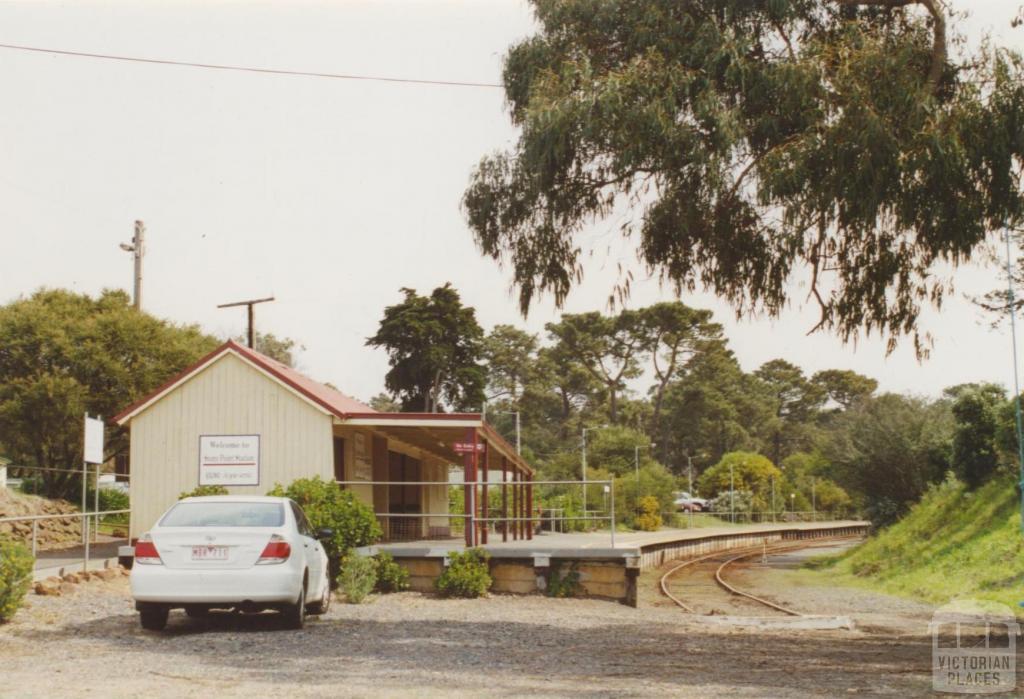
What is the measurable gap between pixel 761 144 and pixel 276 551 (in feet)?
23.0

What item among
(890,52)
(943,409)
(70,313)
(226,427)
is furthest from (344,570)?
(943,409)

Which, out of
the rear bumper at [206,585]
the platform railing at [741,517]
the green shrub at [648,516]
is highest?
the rear bumper at [206,585]

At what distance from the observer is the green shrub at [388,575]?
2023 centimetres

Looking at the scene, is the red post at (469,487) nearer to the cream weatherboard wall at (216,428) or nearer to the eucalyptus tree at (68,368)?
the cream weatherboard wall at (216,428)

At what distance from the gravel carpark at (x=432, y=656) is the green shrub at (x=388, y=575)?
301 cm

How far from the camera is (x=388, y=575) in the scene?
66.4 feet

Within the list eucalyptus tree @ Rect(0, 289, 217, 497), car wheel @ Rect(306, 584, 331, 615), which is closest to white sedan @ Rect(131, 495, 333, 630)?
car wheel @ Rect(306, 584, 331, 615)

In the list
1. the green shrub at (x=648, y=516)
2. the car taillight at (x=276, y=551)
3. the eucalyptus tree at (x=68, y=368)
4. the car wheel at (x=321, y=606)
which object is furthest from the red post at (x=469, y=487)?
the green shrub at (x=648, y=516)

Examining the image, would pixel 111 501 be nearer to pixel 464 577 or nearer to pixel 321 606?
pixel 464 577

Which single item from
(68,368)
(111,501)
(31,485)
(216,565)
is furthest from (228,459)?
(31,485)

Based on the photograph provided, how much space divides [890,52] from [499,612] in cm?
974

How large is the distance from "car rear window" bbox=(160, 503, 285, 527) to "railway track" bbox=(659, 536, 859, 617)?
9724 mm

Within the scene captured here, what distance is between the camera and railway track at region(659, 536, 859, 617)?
22453 millimetres

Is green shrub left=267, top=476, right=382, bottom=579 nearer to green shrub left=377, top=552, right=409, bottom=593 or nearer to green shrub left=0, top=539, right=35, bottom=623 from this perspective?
green shrub left=377, top=552, right=409, bottom=593
